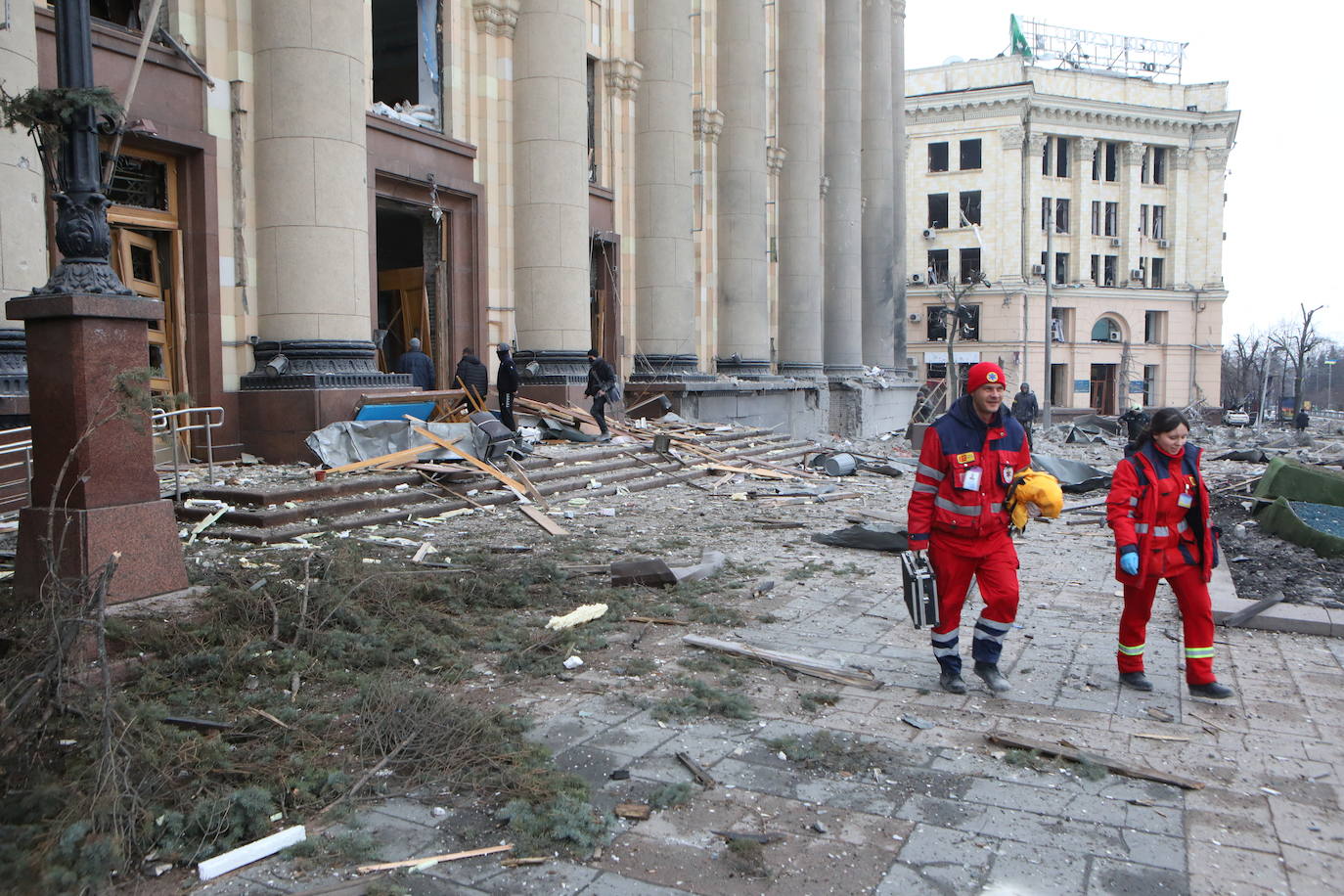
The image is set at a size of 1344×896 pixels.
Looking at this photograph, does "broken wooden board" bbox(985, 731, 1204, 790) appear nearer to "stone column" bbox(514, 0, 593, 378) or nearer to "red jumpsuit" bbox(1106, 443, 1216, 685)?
"red jumpsuit" bbox(1106, 443, 1216, 685)

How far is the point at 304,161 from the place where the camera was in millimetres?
13375

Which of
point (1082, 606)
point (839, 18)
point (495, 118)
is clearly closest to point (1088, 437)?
point (839, 18)

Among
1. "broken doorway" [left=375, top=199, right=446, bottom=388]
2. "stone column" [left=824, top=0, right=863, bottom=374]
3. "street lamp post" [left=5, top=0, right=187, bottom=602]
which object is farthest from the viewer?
"stone column" [left=824, top=0, right=863, bottom=374]

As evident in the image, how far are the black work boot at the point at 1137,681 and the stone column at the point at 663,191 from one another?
17227mm

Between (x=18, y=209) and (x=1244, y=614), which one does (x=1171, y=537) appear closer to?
(x=1244, y=614)

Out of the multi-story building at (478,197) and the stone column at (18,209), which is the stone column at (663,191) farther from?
the stone column at (18,209)

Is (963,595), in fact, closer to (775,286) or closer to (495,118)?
(495,118)

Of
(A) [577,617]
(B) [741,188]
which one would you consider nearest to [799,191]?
(B) [741,188]

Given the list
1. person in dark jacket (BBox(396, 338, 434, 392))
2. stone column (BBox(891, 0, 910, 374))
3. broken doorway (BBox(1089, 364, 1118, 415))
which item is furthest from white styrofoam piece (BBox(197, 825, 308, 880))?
broken doorway (BBox(1089, 364, 1118, 415))

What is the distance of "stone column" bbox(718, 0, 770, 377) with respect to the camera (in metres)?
25.4

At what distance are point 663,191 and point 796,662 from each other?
59.0ft

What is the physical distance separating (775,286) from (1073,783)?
26.2m

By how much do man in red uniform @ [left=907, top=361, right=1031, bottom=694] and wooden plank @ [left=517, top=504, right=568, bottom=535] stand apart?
5.50m

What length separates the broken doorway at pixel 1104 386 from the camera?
5781 cm
